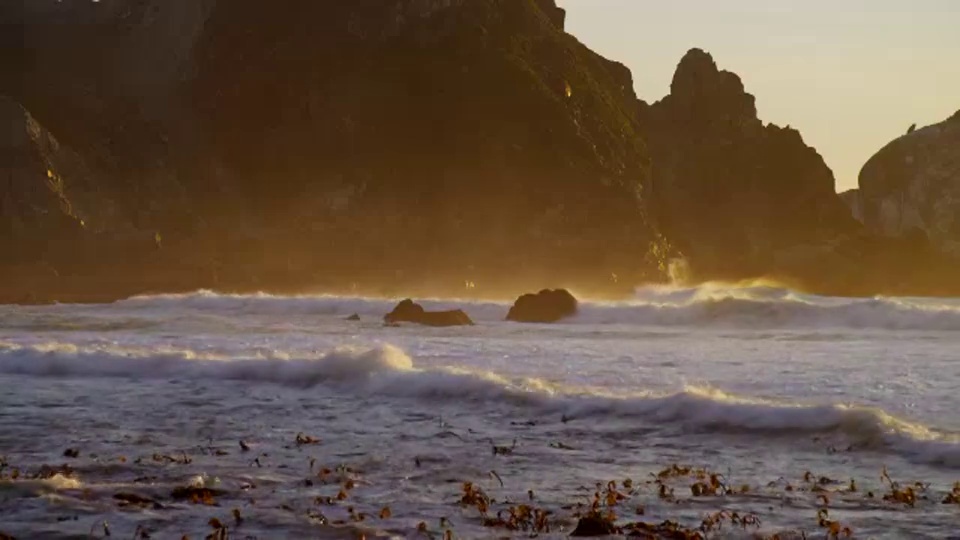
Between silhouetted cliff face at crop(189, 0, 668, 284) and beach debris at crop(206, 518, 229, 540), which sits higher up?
silhouetted cliff face at crop(189, 0, 668, 284)

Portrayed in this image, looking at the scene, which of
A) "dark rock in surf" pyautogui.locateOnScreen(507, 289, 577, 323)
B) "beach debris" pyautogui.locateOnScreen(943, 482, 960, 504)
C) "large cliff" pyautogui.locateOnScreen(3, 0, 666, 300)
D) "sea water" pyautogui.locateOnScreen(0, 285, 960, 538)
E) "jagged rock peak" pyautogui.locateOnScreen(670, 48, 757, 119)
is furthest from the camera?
"jagged rock peak" pyautogui.locateOnScreen(670, 48, 757, 119)

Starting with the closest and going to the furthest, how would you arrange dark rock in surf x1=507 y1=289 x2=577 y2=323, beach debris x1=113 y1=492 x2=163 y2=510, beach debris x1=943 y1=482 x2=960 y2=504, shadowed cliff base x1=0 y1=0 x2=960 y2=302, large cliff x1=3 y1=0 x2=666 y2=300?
beach debris x1=113 y1=492 x2=163 y2=510
beach debris x1=943 y1=482 x2=960 y2=504
dark rock in surf x1=507 y1=289 x2=577 y2=323
shadowed cliff base x1=0 y1=0 x2=960 y2=302
large cliff x1=3 y1=0 x2=666 y2=300

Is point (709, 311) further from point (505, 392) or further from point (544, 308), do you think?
point (505, 392)

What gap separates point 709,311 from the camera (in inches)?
2265

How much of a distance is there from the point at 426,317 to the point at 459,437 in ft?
118

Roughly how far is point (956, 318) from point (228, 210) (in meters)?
88.6

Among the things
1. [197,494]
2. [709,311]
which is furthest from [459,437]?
[709,311]

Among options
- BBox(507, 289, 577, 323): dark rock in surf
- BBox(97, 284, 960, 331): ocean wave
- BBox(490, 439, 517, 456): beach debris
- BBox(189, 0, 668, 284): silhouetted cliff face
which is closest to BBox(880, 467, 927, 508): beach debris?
BBox(490, 439, 517, 456): beach debris

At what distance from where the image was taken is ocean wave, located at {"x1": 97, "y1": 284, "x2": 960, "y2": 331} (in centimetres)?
5184

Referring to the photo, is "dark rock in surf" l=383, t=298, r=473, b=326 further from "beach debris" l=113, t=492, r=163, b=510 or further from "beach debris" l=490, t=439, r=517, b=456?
"beach debris" l=113, t=492, r=163, b=510

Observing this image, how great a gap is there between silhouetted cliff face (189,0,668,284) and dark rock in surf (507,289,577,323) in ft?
163

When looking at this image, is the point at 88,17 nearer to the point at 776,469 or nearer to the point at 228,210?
the point at 228,210

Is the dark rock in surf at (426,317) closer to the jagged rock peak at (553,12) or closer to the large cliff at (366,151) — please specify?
the large cliff at (366,151)

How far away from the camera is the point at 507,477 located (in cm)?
1360
